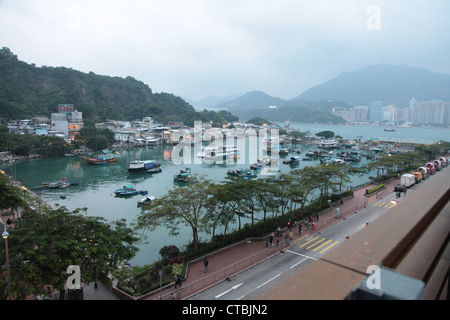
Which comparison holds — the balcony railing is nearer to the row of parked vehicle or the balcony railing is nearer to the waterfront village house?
the row of parked vehicle

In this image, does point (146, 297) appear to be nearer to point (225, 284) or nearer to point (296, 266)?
point (225, 284)

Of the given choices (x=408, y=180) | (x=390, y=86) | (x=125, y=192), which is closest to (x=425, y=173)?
(x=408, y=180)

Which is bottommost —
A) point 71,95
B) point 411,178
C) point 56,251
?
point 411,178

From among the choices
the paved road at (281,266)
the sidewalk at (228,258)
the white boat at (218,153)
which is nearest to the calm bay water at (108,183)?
the white boat at (218,153)

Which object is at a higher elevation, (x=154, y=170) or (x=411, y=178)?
(x=411, y=178)

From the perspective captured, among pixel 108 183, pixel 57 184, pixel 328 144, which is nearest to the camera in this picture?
pixel 57 184

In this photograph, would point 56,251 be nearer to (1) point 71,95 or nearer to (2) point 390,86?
(1) point 71,95
